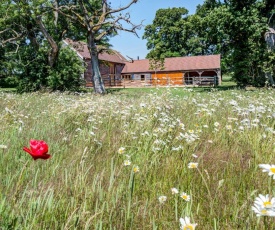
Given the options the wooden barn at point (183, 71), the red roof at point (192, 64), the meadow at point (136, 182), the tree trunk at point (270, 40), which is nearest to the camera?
the meadow at point (136, 182)

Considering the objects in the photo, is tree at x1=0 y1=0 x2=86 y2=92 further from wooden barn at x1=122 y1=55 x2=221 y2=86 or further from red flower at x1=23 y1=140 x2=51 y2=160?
wooden barn at x1=122 y1=55 x2=221 y2=86

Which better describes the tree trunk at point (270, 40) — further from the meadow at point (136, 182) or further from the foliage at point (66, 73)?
the meadow at point (136, 182)

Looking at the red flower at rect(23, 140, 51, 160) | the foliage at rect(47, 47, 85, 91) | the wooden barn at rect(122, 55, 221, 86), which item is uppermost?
the wooden barn at rect(122, 55, 221, 86)

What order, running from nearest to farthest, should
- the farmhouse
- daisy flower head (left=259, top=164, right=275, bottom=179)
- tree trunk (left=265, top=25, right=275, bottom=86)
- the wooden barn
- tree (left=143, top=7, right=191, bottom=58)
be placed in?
daisy flower head (left=259, top=164, right=275, bottom=179) < tree trunk (left=265, top=25, right=275, bottom=86) < the farmhouse < the wooden barn < tree (left=143, top=7, right=191, bottom=58)

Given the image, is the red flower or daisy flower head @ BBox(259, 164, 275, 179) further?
daisy flower head @ BBox(259, 164, 275, 179)

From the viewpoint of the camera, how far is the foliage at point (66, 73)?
1958 centimetres

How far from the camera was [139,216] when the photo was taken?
68.6 inches

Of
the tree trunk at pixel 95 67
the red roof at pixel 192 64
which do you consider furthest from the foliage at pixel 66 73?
the red roof at pixel 192 64

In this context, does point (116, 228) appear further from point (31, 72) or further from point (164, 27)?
point (164, 27)

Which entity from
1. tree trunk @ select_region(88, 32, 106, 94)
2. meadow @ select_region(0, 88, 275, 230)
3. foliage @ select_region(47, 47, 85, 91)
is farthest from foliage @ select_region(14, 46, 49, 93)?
meadow @ select_region(0, 88, 275, 230)

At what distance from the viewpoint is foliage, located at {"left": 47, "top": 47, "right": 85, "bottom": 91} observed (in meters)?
19.6

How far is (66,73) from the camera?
20062mm

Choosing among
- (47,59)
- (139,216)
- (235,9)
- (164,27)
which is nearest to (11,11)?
(47,59)

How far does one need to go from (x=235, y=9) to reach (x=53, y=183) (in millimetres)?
23059
